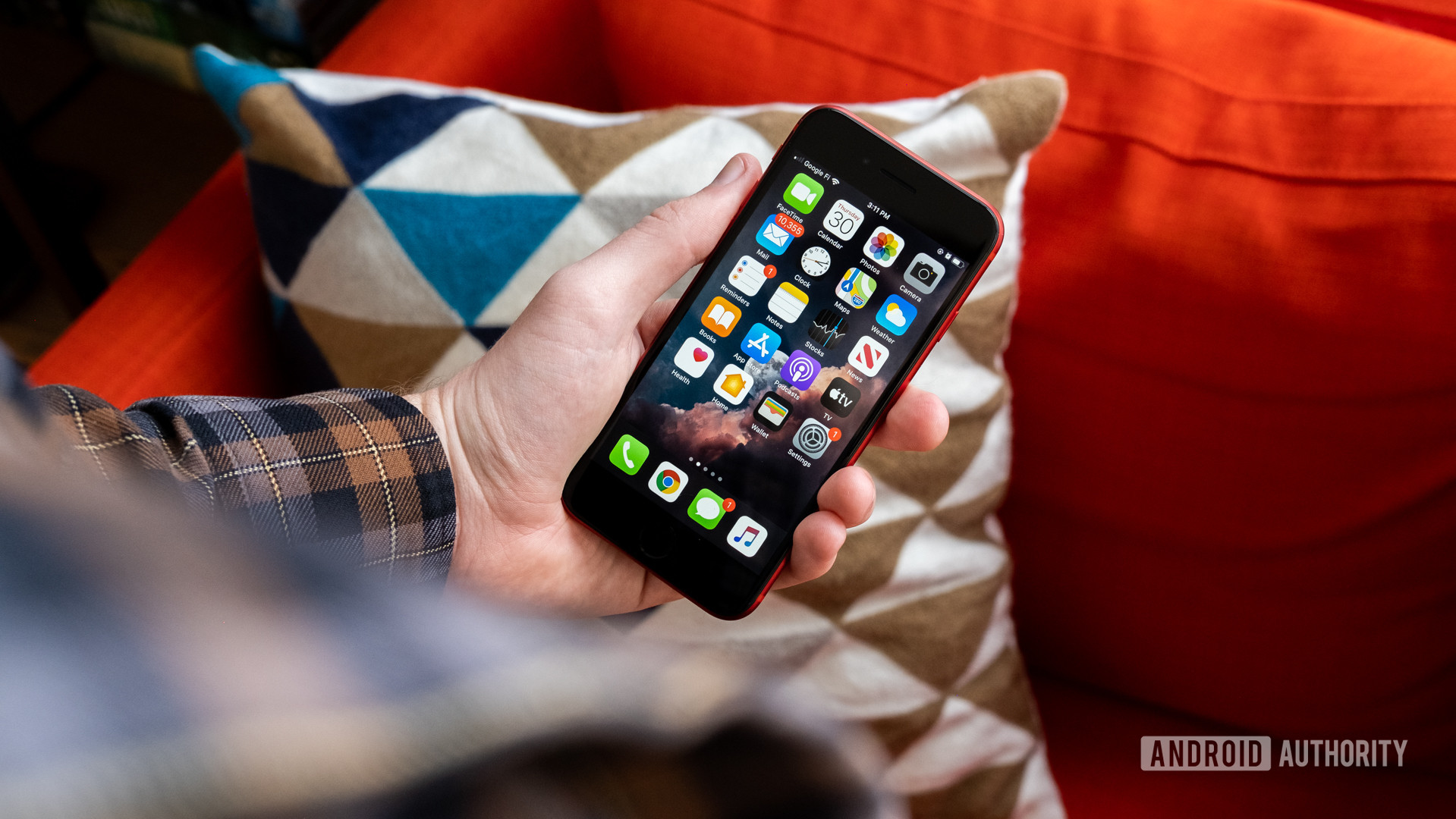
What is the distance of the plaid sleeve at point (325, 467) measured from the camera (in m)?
0.48

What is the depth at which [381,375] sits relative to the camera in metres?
0.67

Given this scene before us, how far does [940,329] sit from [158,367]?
0.55m

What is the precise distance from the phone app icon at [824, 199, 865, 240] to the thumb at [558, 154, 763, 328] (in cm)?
5

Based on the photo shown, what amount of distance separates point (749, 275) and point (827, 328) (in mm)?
60

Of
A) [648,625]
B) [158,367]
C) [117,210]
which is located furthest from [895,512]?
[117,210]

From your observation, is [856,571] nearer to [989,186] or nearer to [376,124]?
[989,186]

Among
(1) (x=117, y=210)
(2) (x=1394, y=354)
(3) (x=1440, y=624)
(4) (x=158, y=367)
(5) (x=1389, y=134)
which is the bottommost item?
(1) (x=117, y=210)

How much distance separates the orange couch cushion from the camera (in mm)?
609

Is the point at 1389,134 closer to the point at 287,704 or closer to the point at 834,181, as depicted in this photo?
the point at 834,181

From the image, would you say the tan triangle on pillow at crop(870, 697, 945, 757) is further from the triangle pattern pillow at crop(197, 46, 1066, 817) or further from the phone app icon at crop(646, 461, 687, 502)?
the phone app icon at crop(646, 461, 687, 502)

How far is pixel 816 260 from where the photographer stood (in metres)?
0.60

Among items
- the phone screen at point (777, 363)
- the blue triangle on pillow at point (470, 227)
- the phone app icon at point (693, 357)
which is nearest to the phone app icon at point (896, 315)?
the phone screen at point (777, 363)

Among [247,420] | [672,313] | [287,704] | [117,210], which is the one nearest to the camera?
[287,704]

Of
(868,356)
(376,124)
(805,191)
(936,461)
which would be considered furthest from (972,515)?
(376,124)
